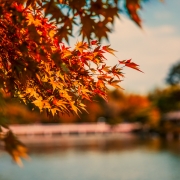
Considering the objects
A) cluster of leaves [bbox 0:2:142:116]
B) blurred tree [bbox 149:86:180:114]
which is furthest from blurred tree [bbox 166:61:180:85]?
cluster of leaves [bbox 0:2:142:116]

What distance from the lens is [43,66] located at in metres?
3.02

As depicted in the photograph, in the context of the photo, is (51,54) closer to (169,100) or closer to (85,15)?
(85,15)

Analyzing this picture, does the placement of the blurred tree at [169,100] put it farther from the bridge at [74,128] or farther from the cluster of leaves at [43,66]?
the cluster of leaves at [43,66]

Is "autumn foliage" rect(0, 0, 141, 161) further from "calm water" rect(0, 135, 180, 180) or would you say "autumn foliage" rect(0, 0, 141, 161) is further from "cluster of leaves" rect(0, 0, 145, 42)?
"calm water" rect(0, 135, 180, 180)

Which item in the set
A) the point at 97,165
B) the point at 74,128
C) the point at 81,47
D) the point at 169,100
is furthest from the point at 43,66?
the point at 74,128

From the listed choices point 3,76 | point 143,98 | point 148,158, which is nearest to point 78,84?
point 3,76

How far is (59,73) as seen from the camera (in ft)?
10.1

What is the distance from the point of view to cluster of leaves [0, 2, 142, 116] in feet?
8.74

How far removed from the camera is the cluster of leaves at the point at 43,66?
2664mm

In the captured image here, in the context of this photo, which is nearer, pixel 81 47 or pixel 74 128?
pixel 81 47

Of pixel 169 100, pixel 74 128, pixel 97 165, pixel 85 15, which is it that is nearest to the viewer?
pixel 85 15

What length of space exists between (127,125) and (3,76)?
6520cm

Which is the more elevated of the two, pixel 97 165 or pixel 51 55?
pixel 51 55

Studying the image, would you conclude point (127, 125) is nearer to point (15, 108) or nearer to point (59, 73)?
point (15, 108)
